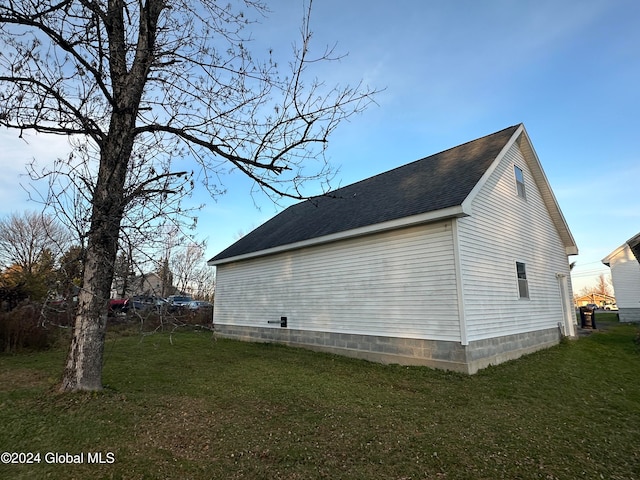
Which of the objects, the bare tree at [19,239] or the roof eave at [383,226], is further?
the bare tree at [19,239]

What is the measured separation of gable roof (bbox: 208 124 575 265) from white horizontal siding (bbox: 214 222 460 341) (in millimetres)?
444

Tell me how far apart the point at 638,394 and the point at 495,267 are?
3.64 meters

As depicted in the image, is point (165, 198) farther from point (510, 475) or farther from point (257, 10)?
point (510, 475)

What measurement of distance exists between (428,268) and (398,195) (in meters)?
2.89

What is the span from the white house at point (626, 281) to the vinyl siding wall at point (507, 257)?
47.8ft

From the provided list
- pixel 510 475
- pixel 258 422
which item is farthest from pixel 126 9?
pixel 510 475

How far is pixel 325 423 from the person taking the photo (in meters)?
4.55

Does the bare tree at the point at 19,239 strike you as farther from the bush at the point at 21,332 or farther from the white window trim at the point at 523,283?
the white window trim at the point at 523,283

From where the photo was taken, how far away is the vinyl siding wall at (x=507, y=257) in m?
7.90

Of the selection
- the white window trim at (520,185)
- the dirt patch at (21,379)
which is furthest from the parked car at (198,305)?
the white window trim at (520,185)

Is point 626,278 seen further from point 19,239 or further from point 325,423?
point 19,239

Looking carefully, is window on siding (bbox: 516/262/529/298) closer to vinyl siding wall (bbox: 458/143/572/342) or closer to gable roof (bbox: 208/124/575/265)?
vinyl siding wall (bbox: 458/143/572/342)

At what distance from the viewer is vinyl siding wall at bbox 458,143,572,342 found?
25.9ft

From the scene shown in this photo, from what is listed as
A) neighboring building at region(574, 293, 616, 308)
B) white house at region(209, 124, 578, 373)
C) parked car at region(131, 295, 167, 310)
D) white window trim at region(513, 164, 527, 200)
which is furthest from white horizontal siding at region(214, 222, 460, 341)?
neighboring building at region(574, 293, 616, 308)
